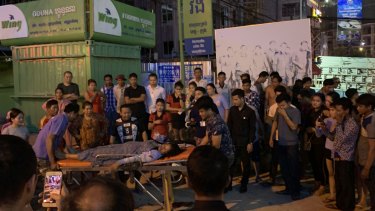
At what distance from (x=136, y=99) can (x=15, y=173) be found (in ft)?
22.8

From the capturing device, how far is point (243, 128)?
7.12 m

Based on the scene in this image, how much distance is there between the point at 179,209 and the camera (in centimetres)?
638

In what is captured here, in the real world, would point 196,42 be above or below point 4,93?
above

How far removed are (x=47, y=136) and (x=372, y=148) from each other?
431 centimetres

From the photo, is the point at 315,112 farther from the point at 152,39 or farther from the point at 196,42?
the point at 152,39

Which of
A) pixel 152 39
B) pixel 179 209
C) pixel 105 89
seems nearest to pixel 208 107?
pixel 179 209

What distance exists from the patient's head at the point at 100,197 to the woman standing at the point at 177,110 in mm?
6518

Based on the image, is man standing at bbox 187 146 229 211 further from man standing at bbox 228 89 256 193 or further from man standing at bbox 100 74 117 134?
man standing at bbox 100 74 117 134

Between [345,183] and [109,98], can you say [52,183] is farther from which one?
[109,98]

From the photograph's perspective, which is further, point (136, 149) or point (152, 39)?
point (152, 39)

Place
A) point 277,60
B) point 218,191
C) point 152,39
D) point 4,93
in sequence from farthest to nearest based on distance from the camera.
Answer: point 4,93 → point 152,39 → point 277,60 → point 218,191

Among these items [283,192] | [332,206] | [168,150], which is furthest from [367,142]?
[168,150]

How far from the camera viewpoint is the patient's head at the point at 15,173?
184 centimetres

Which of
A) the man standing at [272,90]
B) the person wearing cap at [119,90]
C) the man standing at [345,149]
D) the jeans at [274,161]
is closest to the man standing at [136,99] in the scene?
the person wearing cap at [119,90]
